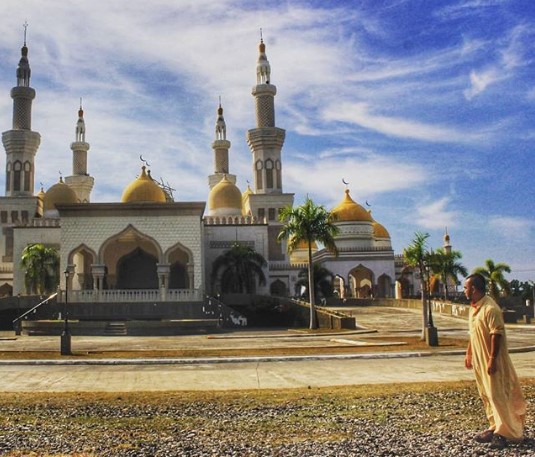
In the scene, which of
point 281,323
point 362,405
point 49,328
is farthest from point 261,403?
point 281,323

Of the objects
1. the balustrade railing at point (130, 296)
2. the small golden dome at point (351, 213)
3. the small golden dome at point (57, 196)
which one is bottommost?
the balustrade railing at point (130, 296)

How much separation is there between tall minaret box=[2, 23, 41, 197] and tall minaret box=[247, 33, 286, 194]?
72.1ft

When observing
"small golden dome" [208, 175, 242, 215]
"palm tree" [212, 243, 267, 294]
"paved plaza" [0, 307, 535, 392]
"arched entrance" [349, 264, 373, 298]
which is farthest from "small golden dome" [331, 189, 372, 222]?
"paved plaza" [0, 307, 535, 392]

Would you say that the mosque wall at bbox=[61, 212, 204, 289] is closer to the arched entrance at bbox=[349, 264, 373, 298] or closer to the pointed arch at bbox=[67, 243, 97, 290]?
the pointed arch at bbox=[67, 243, 97, 290]

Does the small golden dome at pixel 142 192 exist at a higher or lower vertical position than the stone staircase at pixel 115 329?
higher

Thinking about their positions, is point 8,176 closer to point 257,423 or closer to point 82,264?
point 82,264

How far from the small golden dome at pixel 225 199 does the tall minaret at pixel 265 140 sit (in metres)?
2.18

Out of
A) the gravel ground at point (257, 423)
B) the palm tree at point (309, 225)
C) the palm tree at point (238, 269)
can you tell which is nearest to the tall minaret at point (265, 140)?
the palm tree at point (238, 269)

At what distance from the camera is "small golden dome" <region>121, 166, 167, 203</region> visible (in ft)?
174

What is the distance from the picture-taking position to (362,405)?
31.4 feet

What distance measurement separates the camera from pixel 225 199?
62.4 metres

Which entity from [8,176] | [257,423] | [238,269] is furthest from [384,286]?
[257,423]

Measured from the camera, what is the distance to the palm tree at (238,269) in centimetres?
5241

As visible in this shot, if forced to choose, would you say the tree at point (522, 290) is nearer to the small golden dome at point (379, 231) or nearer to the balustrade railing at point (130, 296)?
the small golden dome at point (379, 231)
